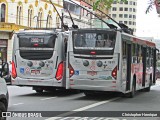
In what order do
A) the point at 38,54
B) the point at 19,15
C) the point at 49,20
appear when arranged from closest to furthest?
the point at 38,54
the point at 19,15
the point at 49,20

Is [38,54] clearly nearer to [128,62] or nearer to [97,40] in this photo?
[97,40]

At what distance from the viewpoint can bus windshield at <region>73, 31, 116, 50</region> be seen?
17781 mm

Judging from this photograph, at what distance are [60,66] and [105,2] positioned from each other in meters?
5.91

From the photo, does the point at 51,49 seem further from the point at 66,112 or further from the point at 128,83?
the point at 66,112

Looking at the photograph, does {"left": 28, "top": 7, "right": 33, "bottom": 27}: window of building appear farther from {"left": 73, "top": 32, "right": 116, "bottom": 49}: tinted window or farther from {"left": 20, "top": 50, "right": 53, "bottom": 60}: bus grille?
{"left": 73, "top": 32, "right": 116, "bottom": 49}: tinted window

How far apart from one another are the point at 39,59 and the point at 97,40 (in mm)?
3051

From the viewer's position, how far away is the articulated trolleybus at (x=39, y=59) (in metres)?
19.3

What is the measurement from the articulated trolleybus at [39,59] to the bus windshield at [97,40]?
1701 millimetres

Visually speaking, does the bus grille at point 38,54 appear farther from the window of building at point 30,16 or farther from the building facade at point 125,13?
the building facade at point 125,13

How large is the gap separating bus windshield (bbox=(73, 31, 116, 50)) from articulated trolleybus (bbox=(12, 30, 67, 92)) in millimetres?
1701

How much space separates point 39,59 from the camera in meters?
19.4

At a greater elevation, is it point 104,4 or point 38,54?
point 104,4

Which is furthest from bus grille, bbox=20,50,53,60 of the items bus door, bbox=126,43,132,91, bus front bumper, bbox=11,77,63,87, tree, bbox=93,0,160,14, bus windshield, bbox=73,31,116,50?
tree, bbox=93,0,160,14

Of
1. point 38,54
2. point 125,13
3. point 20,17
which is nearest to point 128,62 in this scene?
point 38,54
